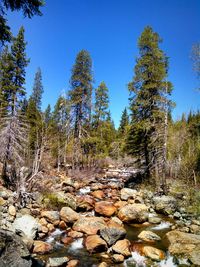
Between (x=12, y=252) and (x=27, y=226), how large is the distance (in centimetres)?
275

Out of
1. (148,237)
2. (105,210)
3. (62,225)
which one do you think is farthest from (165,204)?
(62,225)

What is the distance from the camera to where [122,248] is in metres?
8.44

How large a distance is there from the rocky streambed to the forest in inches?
2.0

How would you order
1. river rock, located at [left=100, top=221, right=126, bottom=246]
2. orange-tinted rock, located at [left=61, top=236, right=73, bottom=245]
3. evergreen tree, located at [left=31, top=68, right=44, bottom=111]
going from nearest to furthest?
1. river rock, located at [left=100, top=221, right=126, bottom=246]
2. orange-tinted rock, located at [left=61, top=236, right=73, bottom=245]
3. evergreen tree, located at [left=31, top=68, right=44, bottom=111]

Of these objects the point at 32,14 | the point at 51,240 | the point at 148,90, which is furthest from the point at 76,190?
the point at 32,14

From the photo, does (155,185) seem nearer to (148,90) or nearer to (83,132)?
(148,90)

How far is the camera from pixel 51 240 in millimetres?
9297

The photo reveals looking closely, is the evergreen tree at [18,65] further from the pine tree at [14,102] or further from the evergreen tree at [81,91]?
the evergreen tree at [81,91]

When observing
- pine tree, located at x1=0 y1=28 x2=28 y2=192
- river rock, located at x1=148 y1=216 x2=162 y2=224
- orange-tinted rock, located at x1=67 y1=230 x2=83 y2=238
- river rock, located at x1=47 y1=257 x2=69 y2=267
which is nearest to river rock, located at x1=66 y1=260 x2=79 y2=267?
river rock, located at x1=47 y1=257 x2=69 y2=267

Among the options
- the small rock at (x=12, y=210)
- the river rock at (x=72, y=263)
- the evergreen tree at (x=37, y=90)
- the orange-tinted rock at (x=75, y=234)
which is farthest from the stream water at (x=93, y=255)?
the evergreen tree at (x=37, y=90)

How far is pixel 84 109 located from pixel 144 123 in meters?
9.32

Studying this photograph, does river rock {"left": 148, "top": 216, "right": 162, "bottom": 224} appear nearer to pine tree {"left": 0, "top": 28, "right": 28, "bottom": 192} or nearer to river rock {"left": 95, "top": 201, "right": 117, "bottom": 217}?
river rock {"left": 95, "top": 201, "right": 117, "bottom": 217}

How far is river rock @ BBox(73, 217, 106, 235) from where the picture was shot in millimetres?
9852

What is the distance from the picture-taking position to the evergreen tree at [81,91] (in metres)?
25.8
